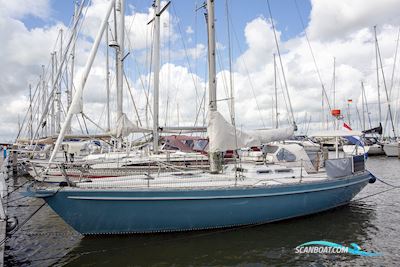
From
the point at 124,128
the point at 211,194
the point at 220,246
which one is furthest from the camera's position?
the point at 124,128

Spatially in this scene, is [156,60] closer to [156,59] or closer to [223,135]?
[156,59]

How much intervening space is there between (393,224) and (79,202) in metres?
11.0

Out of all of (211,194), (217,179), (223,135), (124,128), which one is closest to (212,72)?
(223,135)

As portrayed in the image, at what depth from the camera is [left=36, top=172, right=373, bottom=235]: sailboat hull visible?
9.26 m

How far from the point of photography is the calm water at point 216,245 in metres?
8.74

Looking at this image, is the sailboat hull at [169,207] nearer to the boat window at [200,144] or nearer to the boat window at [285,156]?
the boat window at [285,156]

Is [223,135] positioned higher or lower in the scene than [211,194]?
higher

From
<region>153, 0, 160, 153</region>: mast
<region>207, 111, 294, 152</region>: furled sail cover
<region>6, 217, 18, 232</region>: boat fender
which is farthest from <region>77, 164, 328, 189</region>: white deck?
<region>153, 0, 160, 153</region>: mast

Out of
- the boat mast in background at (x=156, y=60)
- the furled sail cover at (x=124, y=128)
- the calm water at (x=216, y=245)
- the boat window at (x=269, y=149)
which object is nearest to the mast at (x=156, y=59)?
the boat mast in background at (x=156, y=60)

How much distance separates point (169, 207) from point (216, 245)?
1.81m

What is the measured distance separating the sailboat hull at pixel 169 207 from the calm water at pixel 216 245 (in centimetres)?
38

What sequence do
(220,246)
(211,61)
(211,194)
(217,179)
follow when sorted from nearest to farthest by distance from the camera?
(220,246)
(211,194)
(217,179)
(211,61)

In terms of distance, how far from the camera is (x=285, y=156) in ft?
43.8

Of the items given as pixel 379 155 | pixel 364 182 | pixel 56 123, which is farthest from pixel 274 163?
pixel 379 155
